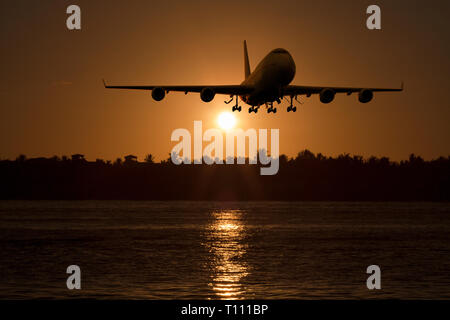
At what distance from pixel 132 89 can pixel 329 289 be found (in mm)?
32320

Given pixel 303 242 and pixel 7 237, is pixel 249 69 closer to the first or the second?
pixel 303 242

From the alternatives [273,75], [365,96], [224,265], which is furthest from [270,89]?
[224,265]

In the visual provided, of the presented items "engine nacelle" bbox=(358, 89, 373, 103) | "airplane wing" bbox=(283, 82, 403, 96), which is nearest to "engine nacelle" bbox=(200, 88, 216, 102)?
"airplane wing" bbox=(283, 82, 403, 96)

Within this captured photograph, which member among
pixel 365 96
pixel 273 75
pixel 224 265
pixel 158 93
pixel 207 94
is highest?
pixel 273 75

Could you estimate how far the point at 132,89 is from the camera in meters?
77.7

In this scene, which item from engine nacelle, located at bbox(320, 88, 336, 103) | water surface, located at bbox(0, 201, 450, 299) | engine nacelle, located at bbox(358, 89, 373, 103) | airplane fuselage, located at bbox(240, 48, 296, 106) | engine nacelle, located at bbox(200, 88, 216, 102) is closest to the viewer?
engine nacelle, located at bbox(358, 89, 373, 103)

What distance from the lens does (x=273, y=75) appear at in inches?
2837

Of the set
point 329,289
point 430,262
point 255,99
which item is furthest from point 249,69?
point 329,289

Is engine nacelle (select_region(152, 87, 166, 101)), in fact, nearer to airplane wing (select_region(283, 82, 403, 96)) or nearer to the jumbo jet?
the jumbo jet

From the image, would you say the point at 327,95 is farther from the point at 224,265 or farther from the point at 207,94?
the point at 224,265

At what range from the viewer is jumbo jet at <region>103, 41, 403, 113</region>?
70.1m

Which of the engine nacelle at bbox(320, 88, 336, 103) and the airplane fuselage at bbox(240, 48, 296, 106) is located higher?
the airplane fuselage at bbox(240, 48, 296, 106)

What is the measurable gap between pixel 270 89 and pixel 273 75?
2.53 metres

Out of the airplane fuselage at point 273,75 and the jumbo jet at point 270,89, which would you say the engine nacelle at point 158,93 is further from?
the airplane fuselage at point 273,75
